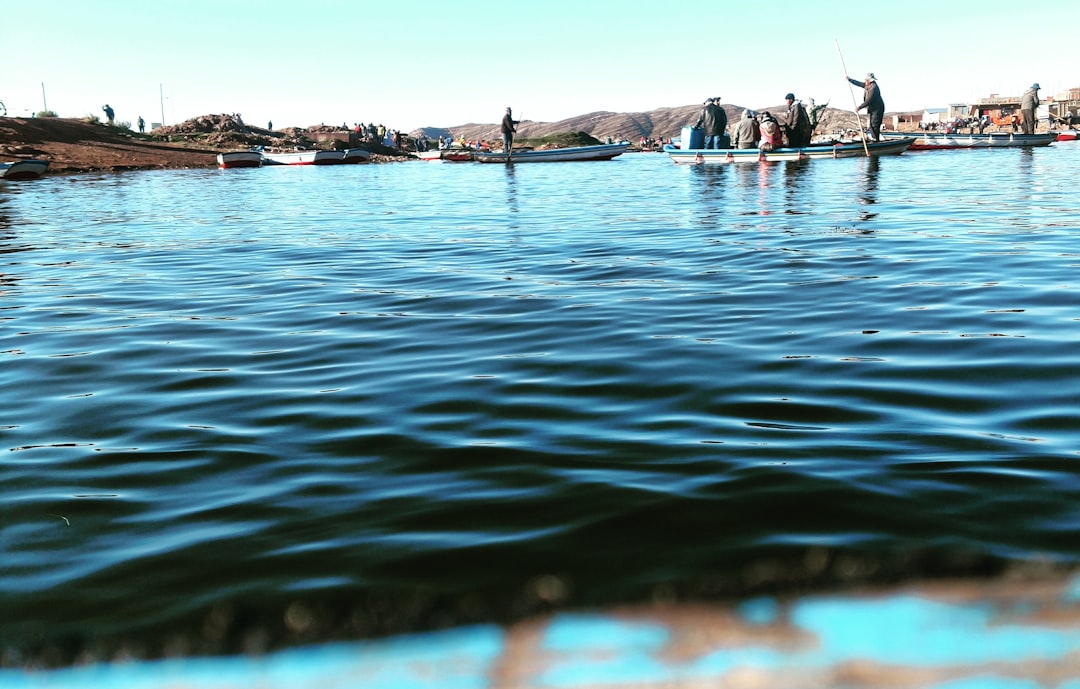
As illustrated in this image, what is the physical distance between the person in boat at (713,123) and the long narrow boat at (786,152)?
548 millimetres

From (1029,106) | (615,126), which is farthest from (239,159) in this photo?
(615,126)

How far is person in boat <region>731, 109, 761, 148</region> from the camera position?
1097 inches

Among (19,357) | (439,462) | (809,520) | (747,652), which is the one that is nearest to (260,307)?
(19,357)

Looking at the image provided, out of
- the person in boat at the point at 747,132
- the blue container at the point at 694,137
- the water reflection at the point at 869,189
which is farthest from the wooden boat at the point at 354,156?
the water reflection at the point at 869,189

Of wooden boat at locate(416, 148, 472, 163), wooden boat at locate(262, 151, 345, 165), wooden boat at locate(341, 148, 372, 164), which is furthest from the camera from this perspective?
wooden boat at locate(341, 148, 372, 164)

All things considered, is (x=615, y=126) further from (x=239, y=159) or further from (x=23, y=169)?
(x=23, y=169)

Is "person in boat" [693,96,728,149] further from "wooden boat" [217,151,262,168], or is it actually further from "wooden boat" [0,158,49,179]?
"wooden boat" [217,151,262,168]

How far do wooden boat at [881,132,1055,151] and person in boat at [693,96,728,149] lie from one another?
10.1m

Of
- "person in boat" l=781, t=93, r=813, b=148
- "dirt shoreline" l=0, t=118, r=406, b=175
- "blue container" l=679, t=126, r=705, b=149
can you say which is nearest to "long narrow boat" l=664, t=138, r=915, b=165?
"blue container" l=679, t=126, r=705, b=149

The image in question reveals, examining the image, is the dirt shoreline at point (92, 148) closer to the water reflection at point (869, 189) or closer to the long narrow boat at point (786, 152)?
the long narrow boat at point (786, 152)

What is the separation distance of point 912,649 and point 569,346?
3.26 metres

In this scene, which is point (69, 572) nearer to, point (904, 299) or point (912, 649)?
point (912, 649)

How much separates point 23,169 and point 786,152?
25.3 metres

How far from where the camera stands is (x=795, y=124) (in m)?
28.7
